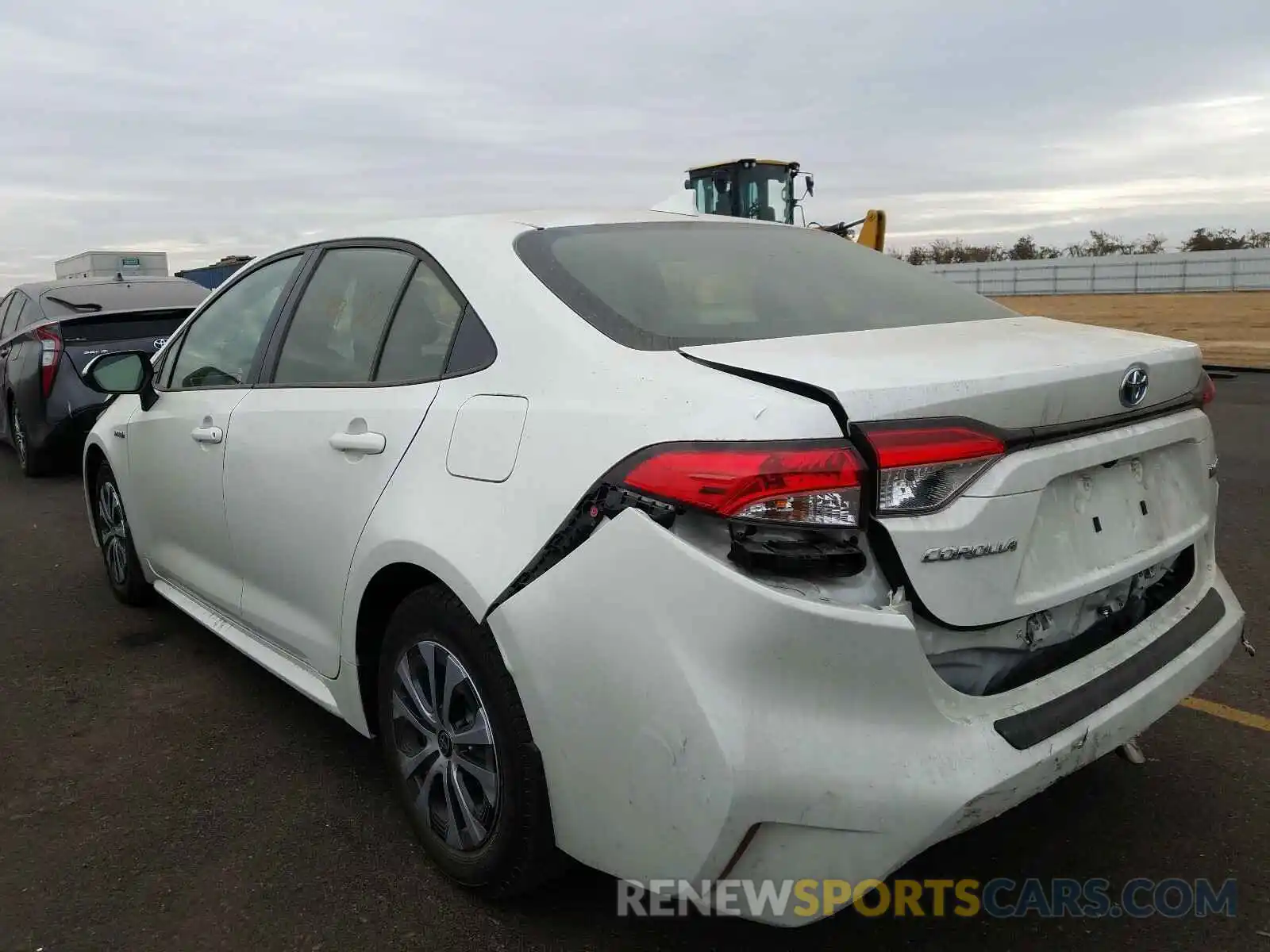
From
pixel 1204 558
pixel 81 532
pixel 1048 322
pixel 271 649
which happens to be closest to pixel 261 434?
pixel 271 649

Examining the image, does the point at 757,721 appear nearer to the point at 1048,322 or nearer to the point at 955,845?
the point at 955,845

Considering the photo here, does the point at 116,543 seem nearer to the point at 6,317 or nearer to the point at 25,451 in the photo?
the point at 25,451

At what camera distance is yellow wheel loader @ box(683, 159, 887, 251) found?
53.8ft

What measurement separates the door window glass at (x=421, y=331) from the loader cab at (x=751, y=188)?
45.6 feet

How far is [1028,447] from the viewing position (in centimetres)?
198

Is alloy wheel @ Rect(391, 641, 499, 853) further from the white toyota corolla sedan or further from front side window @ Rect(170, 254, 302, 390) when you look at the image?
front side window @ Rect(170, 254, 302, 390)

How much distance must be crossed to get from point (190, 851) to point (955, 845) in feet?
6.54

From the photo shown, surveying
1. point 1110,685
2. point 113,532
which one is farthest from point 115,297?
point 1110,685

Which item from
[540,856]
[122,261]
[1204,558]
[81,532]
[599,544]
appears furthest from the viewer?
[122,261]

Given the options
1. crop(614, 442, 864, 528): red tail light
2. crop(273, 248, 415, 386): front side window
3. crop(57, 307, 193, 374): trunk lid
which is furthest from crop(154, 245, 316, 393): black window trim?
crop(57, 307, 193, 374): trunk lid

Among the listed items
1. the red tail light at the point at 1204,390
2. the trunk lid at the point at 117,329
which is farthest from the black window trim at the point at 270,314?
the trunk lid at the point at 117,329

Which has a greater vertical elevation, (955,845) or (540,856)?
(540,856)

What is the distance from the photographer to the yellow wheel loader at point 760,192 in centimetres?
1639

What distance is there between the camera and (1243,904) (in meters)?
2.35
